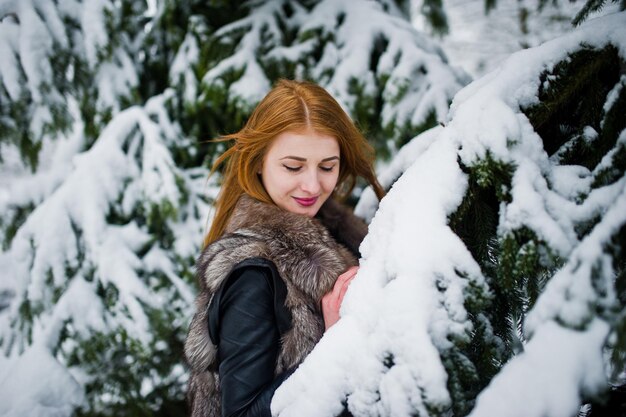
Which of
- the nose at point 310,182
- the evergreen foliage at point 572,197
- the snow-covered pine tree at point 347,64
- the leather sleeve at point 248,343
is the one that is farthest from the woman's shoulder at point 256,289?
the snow-covered pine tree at point 347,64

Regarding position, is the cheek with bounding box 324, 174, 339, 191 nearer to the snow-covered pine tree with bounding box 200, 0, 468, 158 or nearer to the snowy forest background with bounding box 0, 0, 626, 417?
the snowy forest background with bounding box 0, 0, 626, 417

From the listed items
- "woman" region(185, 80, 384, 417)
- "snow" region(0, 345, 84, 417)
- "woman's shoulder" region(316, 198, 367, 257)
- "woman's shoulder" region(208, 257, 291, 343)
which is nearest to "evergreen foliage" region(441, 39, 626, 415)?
"woman" region(185, 80, 384, 417)

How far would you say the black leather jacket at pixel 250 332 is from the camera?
3.84ft

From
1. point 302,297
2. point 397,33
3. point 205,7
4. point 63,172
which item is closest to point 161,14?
point 205,7

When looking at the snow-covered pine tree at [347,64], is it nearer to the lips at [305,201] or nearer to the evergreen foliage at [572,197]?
the lips at [305,201]

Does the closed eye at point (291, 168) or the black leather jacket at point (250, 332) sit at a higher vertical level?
the closed eye at point (291, 168)

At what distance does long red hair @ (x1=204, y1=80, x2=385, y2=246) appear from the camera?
1547 mm

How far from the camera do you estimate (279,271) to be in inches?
51.0

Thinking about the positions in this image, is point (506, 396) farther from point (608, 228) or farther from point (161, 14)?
point (161, 14)

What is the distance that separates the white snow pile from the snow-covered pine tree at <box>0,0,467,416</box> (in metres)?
1.53

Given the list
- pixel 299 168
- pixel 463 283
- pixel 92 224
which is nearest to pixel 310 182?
pixel 299 168

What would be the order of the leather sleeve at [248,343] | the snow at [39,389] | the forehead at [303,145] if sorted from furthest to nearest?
the snow at [39,389]
the forehead at [303,145]
the leather sleeve at [248,343]

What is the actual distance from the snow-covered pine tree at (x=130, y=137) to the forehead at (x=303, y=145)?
1016 mm

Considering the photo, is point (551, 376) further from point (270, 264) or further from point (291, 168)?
point (291, 168)
